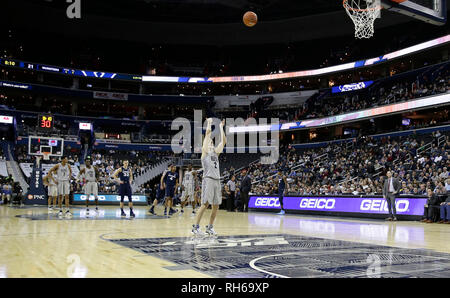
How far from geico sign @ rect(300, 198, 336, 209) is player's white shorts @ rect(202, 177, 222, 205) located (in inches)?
461

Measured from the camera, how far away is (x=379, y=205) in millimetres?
16891

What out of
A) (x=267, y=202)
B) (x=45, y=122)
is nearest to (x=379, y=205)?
(x=267, y=202)

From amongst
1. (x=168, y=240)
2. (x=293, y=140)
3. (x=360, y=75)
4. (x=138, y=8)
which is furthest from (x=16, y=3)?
(x=168, y=240)

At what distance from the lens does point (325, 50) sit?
158 feet

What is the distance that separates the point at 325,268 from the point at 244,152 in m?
38.9

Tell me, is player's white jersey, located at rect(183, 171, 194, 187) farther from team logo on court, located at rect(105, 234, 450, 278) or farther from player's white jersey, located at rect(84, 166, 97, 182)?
team logo on court, located at rect(105, 234, 450, 278)

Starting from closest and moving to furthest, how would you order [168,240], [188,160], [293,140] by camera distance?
[168,240] < [188,160] < [293,140]

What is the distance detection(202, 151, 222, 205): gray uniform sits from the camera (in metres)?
8.24

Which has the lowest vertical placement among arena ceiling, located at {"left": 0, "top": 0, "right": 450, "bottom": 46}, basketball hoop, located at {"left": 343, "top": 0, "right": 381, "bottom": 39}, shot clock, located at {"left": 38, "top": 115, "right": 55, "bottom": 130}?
shot clock, located at {"left": 38, "top": 115, "right": 55, "bottom": 130}

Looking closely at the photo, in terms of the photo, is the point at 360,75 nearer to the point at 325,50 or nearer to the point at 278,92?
the point at 325,50

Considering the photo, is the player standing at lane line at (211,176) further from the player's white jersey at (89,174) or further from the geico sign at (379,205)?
the geico sign at (379,205)

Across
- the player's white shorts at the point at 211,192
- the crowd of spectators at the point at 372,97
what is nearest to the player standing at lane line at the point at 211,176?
the player's white shorts at the point at 211,192

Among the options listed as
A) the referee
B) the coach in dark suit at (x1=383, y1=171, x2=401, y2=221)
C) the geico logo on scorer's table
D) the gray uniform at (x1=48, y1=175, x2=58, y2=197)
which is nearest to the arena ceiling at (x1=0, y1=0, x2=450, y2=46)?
the referee

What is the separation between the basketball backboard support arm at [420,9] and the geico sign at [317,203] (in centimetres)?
1002
